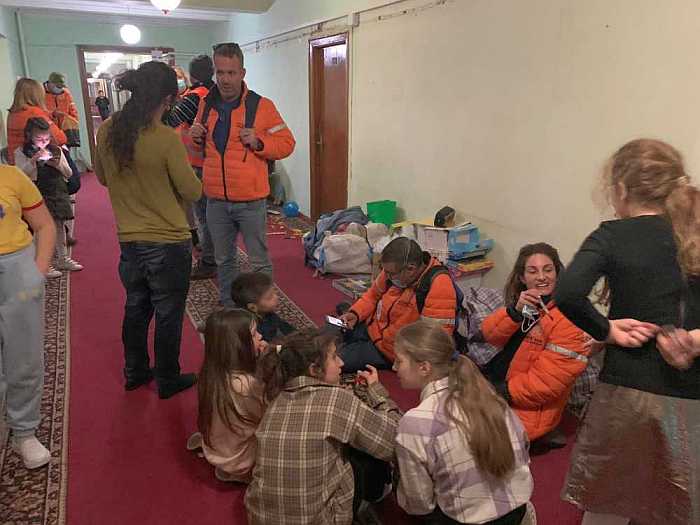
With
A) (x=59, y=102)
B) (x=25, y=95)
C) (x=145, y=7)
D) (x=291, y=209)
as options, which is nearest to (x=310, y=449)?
(x=25, y=95)

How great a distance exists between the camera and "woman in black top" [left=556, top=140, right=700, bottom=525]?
3.76 ft

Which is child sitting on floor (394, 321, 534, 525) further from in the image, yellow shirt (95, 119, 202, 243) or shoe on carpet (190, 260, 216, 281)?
shoe on carpet (190, 260, 216, 281)

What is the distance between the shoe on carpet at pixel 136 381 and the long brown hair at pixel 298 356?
1156 millimetres

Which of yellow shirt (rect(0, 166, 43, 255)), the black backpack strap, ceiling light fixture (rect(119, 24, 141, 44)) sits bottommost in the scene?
the black backpack strap

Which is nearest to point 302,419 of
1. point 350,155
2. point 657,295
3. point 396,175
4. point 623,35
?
point 657,295

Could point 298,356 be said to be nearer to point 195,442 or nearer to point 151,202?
point 195,442

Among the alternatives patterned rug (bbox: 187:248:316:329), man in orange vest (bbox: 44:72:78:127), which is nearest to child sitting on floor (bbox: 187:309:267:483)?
patterned rug (bbox: 187:248:316:329)

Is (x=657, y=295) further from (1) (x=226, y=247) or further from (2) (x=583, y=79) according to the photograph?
(1) (x=226, y=247)

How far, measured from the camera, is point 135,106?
6.46 ft

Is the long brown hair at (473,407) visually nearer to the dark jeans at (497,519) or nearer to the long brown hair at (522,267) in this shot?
the dark jeans at (497,519)

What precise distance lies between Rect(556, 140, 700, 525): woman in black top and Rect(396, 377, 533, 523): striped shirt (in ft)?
0.67

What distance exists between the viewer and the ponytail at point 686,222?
1128mm

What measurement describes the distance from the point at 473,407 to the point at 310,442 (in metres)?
0.45

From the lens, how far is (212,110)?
2959mm
